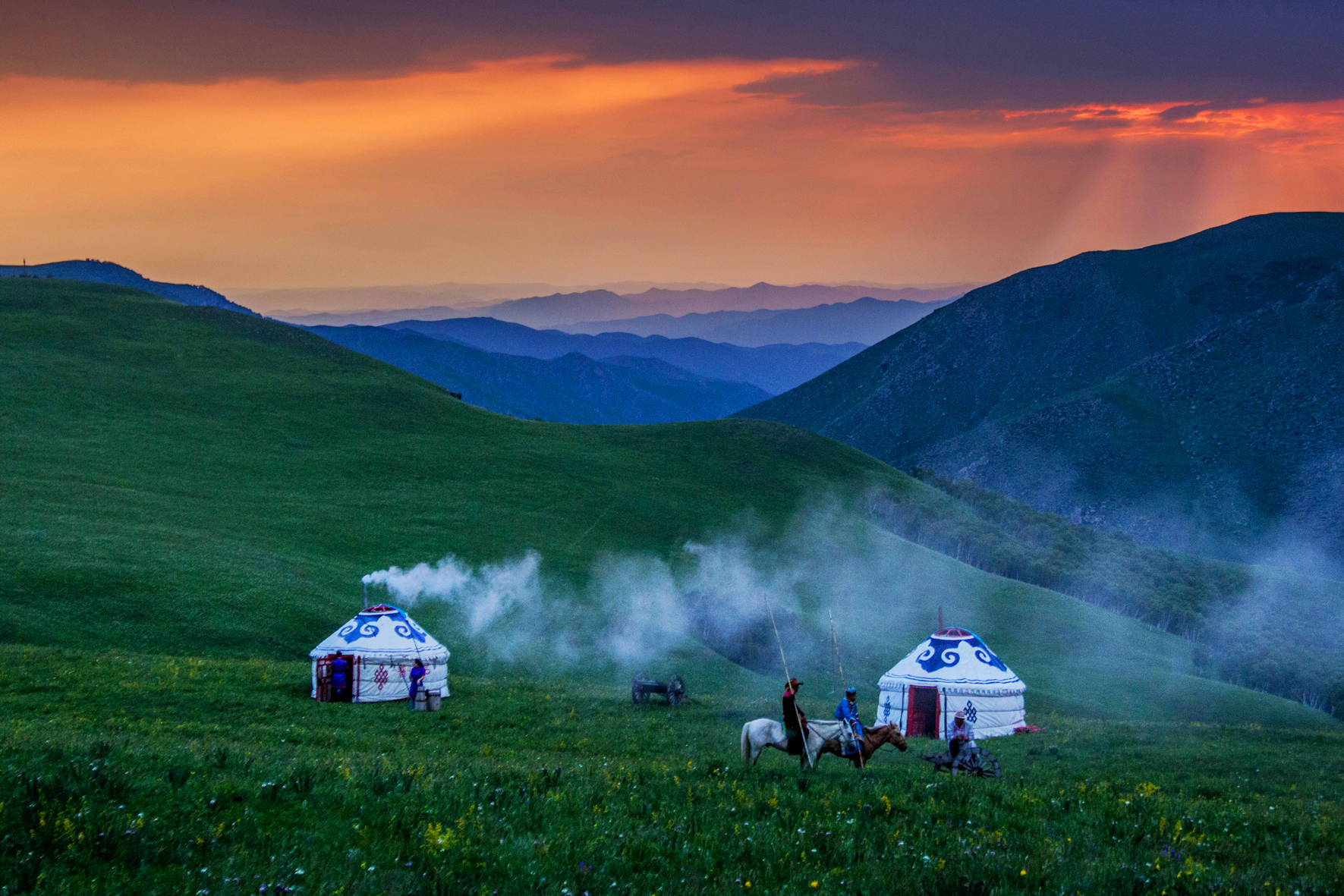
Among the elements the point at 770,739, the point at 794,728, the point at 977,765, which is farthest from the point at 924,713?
the point at 770,739

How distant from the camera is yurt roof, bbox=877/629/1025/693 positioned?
109 ft

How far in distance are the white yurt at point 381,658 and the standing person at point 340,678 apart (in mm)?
67

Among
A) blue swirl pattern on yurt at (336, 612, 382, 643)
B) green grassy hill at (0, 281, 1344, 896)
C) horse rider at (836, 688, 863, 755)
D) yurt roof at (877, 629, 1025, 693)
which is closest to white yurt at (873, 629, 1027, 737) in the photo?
yurt roof at (877, 629, 1025, 693)

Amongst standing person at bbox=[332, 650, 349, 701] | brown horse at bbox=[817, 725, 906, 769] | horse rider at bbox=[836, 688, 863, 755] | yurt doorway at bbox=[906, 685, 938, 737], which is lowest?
yurt doorway at bbox=[906, 685, 938, 737]

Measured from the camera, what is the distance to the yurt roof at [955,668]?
1304 inches

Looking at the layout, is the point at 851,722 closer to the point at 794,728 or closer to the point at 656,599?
the point at 794,728

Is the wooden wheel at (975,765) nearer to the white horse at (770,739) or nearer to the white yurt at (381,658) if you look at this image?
the white horse at (770,739)

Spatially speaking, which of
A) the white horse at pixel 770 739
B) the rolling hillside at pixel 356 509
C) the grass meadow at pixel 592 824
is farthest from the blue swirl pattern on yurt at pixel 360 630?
the white horse at pixel 770 739

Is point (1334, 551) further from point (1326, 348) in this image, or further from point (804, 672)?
point (804, 672)

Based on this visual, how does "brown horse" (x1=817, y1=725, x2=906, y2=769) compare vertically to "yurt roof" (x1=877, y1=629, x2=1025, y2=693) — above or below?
above

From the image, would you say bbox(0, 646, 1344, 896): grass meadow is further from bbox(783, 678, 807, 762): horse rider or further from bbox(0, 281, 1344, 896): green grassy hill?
bbox(783, 678, 807, 762): horse rider

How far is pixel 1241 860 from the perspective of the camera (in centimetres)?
1095

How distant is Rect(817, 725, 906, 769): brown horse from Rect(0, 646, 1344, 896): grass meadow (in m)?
0.55

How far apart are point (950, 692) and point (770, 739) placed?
59.2ft
